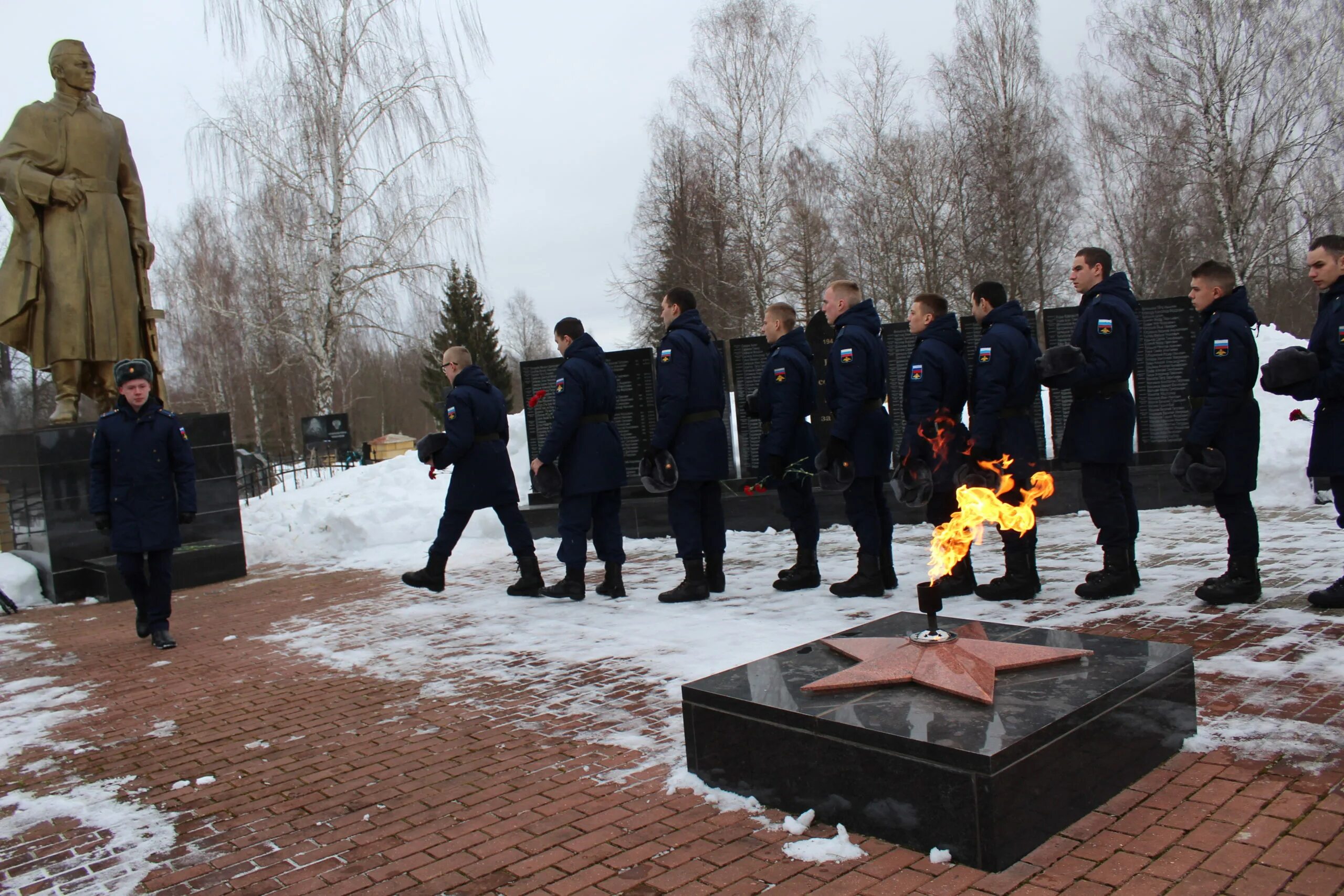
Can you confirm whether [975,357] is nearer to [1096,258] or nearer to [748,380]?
[748,380]

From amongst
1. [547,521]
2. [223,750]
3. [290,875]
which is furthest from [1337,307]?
[547,521]

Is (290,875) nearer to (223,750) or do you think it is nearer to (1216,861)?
(223,750)

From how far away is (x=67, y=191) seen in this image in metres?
9.01

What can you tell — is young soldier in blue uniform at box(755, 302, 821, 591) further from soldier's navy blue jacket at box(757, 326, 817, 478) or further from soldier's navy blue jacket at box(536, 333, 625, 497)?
soldier's navy blue jacket at box(536, 333, 625, 497)

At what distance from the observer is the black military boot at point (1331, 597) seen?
5.34 m

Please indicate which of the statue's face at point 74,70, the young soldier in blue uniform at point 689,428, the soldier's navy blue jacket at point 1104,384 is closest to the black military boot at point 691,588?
the young soldier in blue uniform at point 689,428

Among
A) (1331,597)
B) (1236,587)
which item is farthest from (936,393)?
(1331,597)

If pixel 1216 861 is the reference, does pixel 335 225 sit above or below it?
above

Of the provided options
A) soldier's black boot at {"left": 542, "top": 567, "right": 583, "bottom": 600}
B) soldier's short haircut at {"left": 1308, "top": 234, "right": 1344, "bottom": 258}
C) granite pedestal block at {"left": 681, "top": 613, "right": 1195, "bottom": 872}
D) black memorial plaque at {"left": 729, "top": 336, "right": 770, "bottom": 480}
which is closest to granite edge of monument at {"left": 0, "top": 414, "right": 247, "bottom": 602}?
soldier's black boot at {"left": 542, "top": 567, "right": 583, "bottom": 600}

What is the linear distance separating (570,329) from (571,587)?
2.02 metres

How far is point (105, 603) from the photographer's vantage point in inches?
369

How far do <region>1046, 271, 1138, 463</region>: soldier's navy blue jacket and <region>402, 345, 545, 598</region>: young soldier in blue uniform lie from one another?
13.9 feet

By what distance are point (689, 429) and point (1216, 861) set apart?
4.87 m

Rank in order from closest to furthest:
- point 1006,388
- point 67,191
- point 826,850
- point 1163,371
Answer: point 826,850
point 1006,388
point 67,191
point 1163,371
